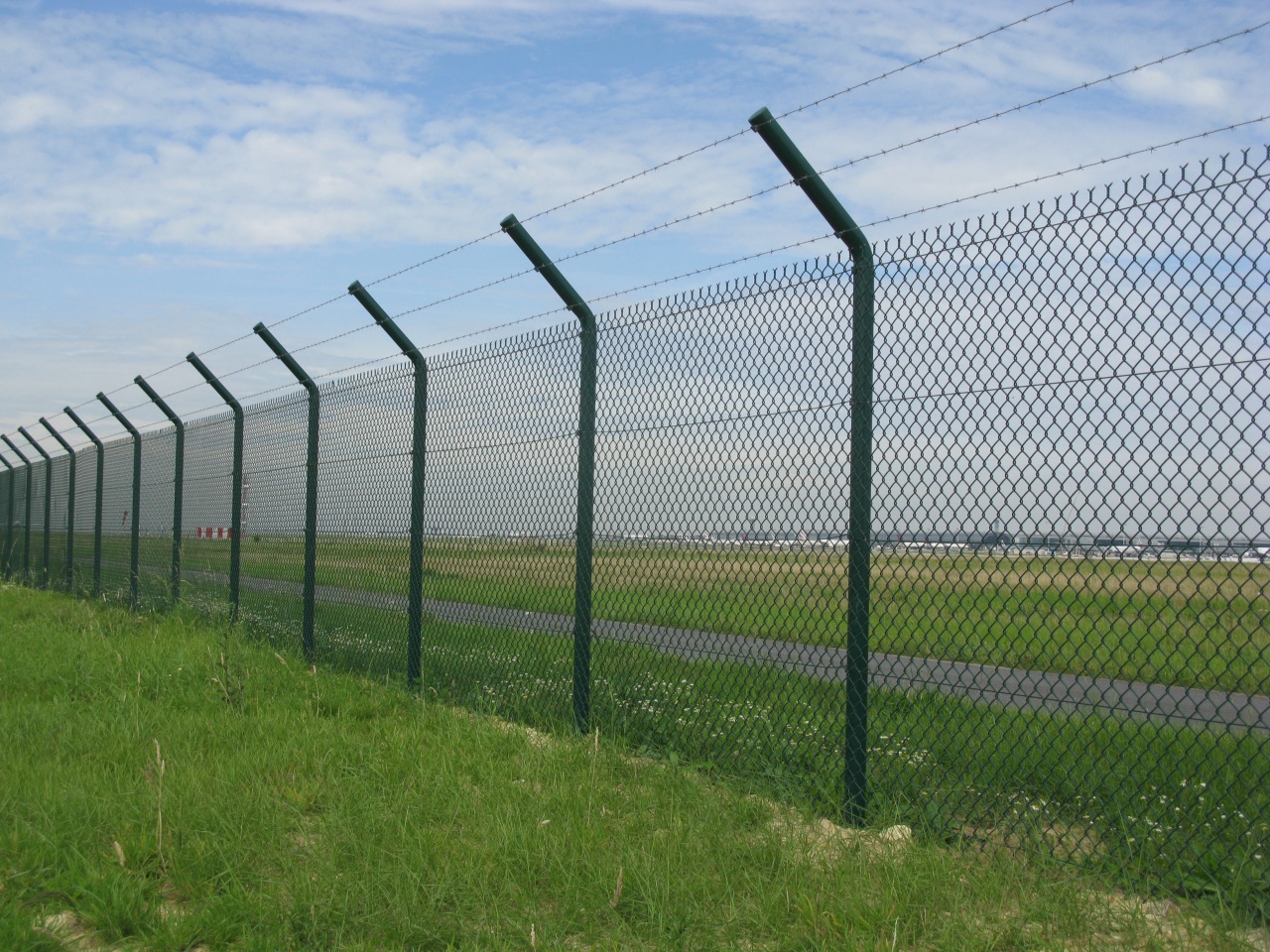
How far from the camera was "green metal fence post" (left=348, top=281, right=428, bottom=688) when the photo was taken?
689cm

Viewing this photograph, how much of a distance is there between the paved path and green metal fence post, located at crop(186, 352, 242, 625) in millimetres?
1898

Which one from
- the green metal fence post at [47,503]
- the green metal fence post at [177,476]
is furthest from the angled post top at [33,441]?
the green metal fence post at [177,476]

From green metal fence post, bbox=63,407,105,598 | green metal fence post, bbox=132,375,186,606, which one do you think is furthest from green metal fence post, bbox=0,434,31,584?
green metal fence post, bbox=132,375,186,606

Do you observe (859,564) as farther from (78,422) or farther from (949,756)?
(78,422)

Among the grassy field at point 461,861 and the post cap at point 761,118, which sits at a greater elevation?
the post cap at point 761,118

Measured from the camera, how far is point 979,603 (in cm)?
353

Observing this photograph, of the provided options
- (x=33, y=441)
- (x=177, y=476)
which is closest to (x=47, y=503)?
(x=33, y=441)

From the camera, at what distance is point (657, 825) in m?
3.79

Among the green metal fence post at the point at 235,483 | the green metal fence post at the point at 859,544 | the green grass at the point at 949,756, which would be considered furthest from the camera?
the green metal fence post at the point at 235,483

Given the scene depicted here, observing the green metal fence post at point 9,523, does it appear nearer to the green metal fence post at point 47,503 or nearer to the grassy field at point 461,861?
the green metal fence post at point 47,503

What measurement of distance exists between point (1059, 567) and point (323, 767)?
3.05 m

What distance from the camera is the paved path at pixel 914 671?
335 cm

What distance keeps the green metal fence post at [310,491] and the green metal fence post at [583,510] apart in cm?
357

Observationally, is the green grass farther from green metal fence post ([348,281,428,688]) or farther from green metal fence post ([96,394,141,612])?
green metal fence post ([96,394,141,612])
